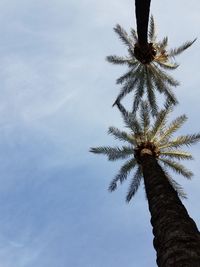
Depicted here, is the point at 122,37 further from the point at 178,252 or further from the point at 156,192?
the point at 178,252

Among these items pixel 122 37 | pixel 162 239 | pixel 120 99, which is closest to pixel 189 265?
pixel 162 239

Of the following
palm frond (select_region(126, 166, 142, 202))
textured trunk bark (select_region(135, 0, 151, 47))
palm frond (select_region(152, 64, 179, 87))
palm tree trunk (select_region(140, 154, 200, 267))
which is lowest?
palm tree trunk (select_region(140, 154, 200, 267))

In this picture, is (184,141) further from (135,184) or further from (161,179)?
(161,179)

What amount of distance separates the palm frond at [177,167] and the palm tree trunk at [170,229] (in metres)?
9.46

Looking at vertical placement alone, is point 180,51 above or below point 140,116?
above

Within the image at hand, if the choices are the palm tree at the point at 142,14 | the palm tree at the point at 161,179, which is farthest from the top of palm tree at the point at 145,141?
the palm tree at the point at 142,14

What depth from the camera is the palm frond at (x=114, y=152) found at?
886 inches

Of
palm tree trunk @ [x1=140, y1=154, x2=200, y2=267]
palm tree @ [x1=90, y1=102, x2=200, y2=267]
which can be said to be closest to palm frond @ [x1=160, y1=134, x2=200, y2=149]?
palm tree @ [x1=90, y1=102, x2=200, y2=267]

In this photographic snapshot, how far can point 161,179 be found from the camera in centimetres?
1311

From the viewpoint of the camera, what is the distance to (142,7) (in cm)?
882

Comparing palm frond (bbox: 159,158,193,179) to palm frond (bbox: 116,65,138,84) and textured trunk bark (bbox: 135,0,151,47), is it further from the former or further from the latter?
textured trunk bark (bbox: 135,0,151,47)

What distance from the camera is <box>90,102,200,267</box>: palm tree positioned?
8.26 meters

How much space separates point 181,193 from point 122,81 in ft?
22.4

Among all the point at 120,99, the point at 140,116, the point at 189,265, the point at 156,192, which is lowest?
the point at 189,265
